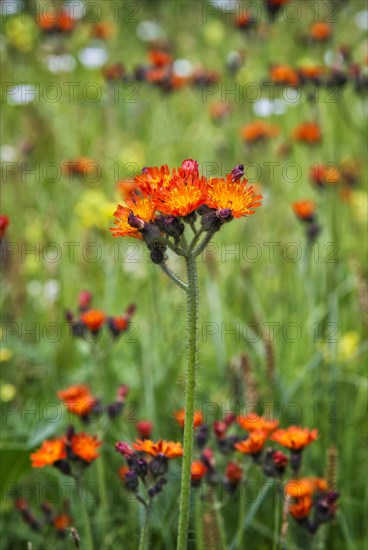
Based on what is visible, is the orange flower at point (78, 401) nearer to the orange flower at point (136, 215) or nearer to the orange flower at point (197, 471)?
the orange flower at point (197, 471)

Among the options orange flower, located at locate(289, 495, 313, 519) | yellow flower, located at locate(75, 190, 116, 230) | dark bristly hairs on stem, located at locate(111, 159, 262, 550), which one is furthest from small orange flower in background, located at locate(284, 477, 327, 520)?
yellow flower, located at locate(75, 190, 116, 230)

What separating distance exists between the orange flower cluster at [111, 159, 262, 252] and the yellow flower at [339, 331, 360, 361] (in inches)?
55.1

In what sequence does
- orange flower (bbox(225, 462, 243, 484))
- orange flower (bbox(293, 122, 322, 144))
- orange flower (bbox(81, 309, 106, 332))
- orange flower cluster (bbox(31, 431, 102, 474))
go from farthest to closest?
orange flower (bbox(293, 122, 322, 144))
orange flower (bbox(81, 309, 106, 332))
orange flower (bbox(225, 462, 243, 484))
orange flower cluster (bbox(31, 431, 102, 474))

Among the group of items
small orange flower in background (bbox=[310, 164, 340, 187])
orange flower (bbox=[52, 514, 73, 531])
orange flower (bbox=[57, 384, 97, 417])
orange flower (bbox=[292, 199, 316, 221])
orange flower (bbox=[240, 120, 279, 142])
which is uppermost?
orange flower (bbox=[240, 120, 279, 142])

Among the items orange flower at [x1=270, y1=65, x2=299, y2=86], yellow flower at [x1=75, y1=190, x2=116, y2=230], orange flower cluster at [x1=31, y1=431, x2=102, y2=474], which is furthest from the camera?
orange flower at [x1=270, y1=65, x2=299, y2=86]

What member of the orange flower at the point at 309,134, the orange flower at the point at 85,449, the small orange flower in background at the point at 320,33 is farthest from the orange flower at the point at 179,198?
the small orange flower in background at the point at 320,33

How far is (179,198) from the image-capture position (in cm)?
113

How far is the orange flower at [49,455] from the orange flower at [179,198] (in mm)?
548

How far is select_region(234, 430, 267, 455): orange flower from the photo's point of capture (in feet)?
5.01

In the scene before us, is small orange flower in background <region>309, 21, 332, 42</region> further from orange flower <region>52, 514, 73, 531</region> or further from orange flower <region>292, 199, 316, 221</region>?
orange flower <region>52, 514, 73, 531</region>

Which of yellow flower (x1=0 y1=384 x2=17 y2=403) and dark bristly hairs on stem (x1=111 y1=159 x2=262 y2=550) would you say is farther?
yellow flower (x1=0 y1=384 x2=17 y2=403)

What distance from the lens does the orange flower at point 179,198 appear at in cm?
113

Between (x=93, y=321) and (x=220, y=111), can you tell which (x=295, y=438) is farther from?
(x=220, y=111)

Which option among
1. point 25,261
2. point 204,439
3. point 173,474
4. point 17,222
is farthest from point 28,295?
point 204,439
